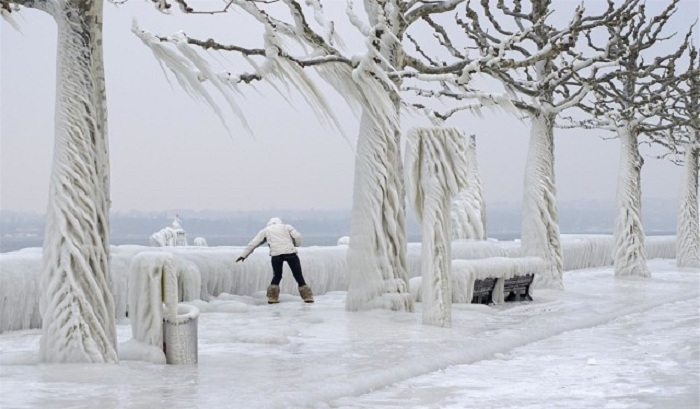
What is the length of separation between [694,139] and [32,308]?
2318 centimetres

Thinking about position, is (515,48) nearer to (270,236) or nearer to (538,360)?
(270,236)

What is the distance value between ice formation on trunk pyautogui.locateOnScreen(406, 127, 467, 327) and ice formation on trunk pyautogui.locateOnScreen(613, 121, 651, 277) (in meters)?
13.2

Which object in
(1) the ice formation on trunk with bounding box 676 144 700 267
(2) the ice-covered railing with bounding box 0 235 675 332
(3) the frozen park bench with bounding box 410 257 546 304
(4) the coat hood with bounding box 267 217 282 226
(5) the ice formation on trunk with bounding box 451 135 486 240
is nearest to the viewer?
(2) the ice-covered railing with bounding box 0 235 675 332

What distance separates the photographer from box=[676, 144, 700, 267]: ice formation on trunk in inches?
1217

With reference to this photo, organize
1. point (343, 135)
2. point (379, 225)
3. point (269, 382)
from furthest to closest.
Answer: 1. point (379, 225)
2. point (343, 135)
3. point (269, 382)

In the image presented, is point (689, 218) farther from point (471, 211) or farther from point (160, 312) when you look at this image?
point (160, 312)

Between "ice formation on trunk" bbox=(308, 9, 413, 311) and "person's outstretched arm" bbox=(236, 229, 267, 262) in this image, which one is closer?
"ice formation on trunk" bbox=(308, 9, 413, 311)

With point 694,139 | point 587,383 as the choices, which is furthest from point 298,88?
point 694,139

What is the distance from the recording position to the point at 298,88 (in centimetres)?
1338

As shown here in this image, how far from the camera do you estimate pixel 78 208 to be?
33.4ft

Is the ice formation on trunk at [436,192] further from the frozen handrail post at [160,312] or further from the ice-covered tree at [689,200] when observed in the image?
the ice-covered tree at [689,200]

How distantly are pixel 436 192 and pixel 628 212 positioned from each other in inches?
537

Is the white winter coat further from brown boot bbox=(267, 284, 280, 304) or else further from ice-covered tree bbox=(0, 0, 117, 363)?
ice-covered tree bbox=(0, 0, 117, 363)

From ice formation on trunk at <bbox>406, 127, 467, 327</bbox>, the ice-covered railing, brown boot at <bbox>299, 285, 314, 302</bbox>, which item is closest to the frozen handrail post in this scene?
the ice-covered railing
